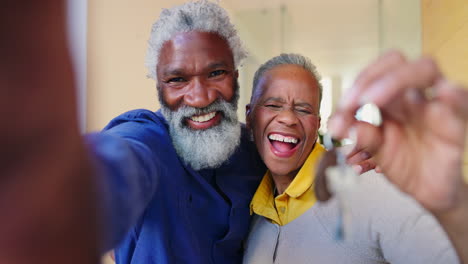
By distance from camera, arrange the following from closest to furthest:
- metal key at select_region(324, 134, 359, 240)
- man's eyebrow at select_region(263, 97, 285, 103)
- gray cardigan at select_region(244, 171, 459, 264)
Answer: metal key at select_region(324, 134, 359, 240) → gray cardigan at select_region(244, 171, 459, 264) → man's eyebrow at select_region(263, 97, 285, 103)

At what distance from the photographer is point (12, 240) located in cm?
18

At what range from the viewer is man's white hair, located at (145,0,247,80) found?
1019 mm

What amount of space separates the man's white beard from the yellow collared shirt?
160 millimetres

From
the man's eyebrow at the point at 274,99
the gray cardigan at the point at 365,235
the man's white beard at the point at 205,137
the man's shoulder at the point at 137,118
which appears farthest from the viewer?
the man's eyebrow at the point at 274,99

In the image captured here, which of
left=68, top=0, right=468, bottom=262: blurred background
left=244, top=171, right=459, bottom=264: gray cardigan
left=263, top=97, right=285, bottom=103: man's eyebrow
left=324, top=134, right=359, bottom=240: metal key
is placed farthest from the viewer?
left=68, top=0, right=468, bottom=262: blurred background

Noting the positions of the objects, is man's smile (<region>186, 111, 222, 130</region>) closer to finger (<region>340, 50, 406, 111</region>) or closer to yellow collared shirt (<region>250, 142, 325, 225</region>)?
yellow collared shirt (<region>250, 142, 325, 225</region>)

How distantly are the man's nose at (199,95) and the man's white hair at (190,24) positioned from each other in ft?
0.50

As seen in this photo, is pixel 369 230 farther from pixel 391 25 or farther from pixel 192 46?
pixel 391 25

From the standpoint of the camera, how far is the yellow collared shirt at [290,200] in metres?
0.99

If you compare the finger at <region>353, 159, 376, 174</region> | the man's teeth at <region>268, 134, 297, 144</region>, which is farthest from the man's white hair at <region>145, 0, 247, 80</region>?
the finger at <region>353, 159, 376, 174</region>

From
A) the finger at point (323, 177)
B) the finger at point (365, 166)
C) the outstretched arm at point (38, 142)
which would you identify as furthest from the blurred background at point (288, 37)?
the finger at point (365, 166)

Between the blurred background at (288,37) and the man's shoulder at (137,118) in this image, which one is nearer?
the man's shoulder at (137,118)

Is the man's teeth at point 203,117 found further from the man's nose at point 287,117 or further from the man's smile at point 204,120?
the man's nose at point 287,117

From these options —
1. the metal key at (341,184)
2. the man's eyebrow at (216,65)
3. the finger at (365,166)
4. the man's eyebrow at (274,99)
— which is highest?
the man's eyebrow at (216,65)
